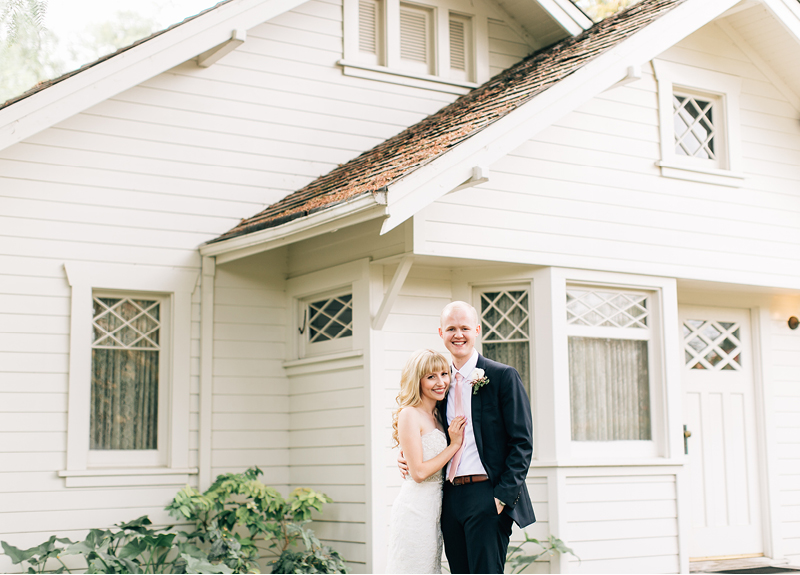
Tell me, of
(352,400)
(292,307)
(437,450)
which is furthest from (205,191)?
(437,450)

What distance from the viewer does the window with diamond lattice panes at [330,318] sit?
7.50 m

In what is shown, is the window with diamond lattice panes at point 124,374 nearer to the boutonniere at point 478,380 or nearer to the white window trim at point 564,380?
the white window trim at point 564,380

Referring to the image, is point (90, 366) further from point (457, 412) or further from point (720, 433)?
point (720, 433)

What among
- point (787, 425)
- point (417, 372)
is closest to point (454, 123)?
point (417, 372)

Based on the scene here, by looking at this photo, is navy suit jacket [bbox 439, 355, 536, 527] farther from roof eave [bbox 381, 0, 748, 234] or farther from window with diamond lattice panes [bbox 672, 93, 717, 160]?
window with diamond lattice panes [bbox 672, 93, 717, 160]

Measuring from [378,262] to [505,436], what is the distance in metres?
2.83

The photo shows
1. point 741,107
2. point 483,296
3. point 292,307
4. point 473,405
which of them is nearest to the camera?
point 473,405

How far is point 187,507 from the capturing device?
7.09 meters

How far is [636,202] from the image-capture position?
786 centimetres

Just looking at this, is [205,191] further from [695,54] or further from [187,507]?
[695,54]

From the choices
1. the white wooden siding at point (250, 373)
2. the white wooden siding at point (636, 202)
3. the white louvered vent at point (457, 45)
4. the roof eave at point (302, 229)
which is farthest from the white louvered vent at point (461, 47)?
the roof eave at point (302, 229)

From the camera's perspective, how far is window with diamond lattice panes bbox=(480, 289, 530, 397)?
7.51 metres

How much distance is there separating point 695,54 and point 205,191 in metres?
4.71

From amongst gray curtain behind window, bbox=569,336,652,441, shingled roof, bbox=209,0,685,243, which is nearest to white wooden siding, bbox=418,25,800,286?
shingled roof, bbox=209,0,685,243
